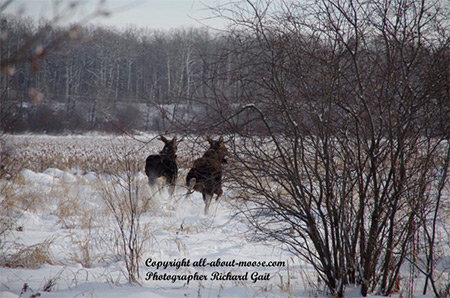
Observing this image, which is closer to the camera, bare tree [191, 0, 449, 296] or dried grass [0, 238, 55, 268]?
bare tree [191, 0, 449, 296]

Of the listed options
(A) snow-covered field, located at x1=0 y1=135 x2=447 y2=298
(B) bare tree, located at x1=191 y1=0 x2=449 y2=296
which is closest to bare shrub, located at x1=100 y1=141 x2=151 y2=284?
(A) snow-covered field, located at x1=0 y1=135 x2=447 y2=298

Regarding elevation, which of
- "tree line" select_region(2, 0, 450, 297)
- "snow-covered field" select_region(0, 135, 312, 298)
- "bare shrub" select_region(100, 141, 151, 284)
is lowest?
"snow-covered field" select_region(0, 135, 312, 298)

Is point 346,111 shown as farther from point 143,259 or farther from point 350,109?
point 143,259

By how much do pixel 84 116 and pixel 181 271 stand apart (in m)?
29.1

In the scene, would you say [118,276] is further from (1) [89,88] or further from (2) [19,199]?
(1) [89,88]

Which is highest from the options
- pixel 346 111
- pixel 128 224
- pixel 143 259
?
pixel 346 111

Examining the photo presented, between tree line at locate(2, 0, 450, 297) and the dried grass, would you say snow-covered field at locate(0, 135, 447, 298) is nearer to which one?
the dried grass

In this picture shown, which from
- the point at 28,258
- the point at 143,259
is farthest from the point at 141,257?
the point at 28,258

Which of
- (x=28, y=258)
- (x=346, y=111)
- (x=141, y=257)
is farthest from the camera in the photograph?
(x=141, y=257)

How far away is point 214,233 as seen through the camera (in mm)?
7062

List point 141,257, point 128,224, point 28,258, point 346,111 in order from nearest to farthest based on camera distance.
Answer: point 346,111, point 28,258, point 141,257, point 128,224

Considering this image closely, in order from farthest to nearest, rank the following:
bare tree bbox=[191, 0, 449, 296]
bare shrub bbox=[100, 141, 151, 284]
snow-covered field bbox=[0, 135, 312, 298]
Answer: bare shrub bbox=[100, 141, 151, 284] → snow-covered field bbox=[0, 135, 312, 298] → bare tree bbox=[191, 0, 449, 296]

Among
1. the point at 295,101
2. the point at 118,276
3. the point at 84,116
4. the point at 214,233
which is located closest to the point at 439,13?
the point at 295,101

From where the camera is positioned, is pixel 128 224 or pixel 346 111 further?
pixel 128 224
